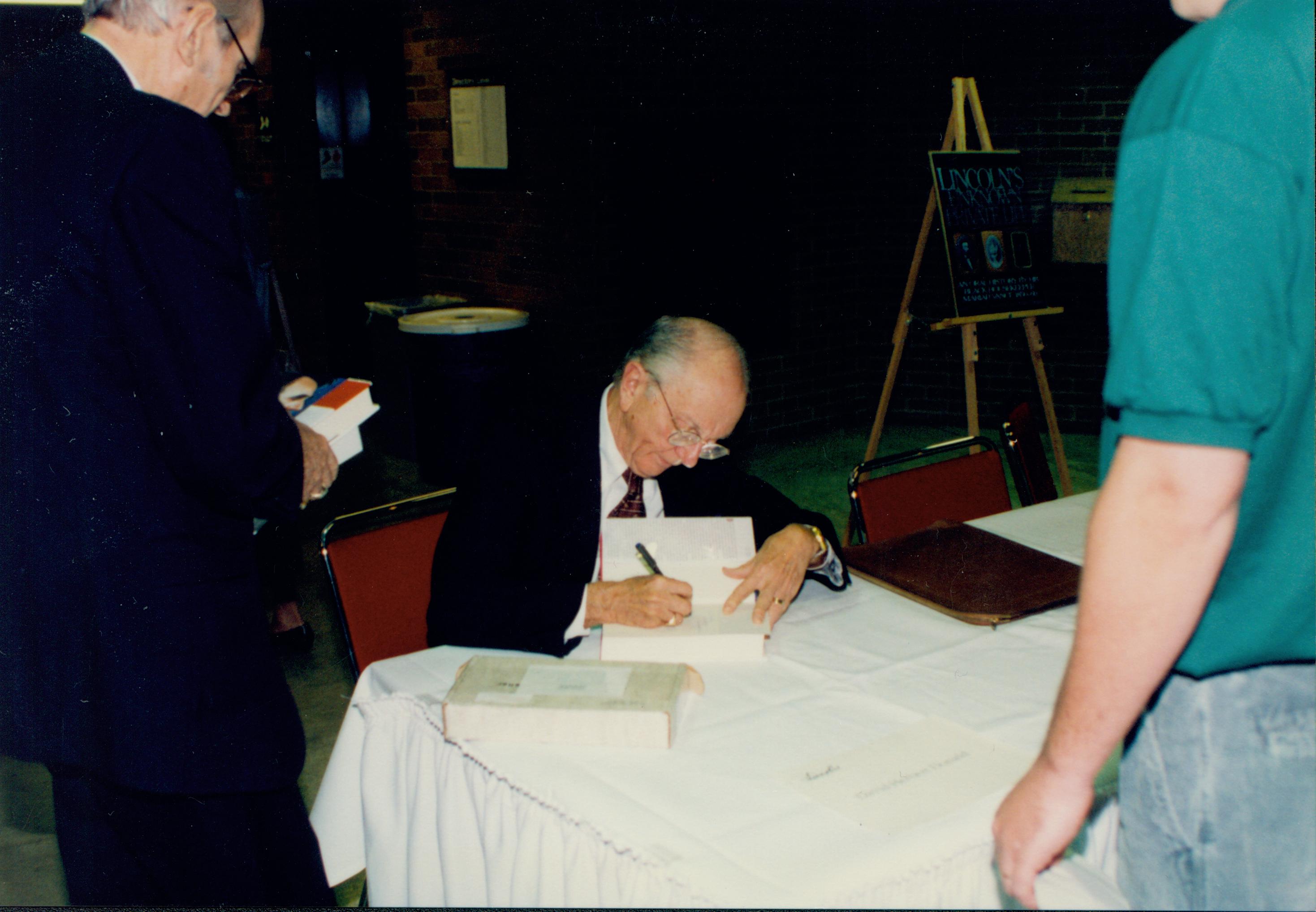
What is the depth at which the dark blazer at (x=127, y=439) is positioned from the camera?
124cm

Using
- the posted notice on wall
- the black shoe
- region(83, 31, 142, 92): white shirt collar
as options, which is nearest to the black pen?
region(83, 31, 142, 92): white shirt collar

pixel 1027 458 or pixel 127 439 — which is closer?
pixel 127 439

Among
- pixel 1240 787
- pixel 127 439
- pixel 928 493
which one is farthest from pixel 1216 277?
pixel 928 493

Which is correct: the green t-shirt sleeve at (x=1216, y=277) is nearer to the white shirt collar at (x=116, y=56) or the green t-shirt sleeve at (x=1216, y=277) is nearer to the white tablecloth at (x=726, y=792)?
the white tablecloth at (x=726, y=792)

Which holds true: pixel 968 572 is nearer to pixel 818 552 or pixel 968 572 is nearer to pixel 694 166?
pixel 818 552

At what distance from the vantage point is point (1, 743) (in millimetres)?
1376

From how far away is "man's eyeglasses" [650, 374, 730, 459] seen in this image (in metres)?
1.97

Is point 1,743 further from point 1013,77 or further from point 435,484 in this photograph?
point 1013,77

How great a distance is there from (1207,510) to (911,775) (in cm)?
64

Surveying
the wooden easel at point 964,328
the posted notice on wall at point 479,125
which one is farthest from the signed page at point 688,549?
the posted notice on wall at point 479,125

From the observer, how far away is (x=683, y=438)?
198 centimetres

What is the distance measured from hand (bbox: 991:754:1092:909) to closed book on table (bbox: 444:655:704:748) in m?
0.55

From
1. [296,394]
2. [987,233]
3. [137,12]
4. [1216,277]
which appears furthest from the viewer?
[987,233]

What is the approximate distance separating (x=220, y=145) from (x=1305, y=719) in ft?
4.42
